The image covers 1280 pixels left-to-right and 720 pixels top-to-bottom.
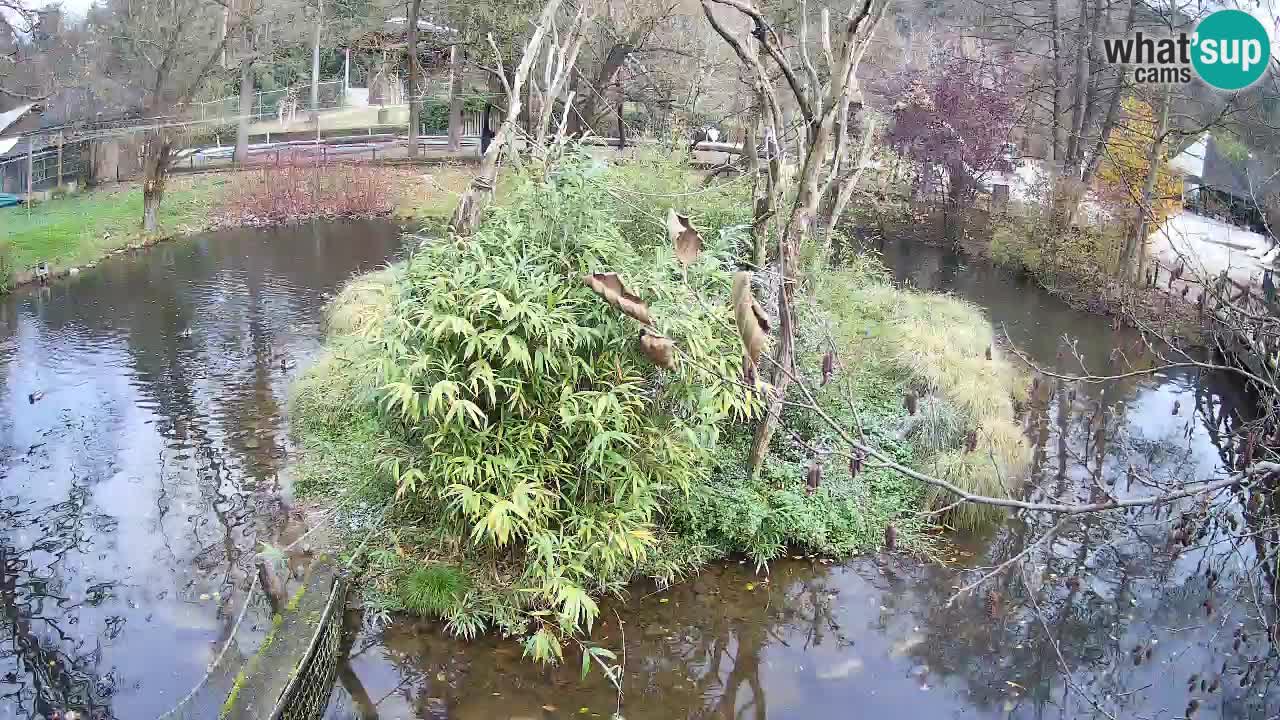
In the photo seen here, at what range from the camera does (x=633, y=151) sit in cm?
966

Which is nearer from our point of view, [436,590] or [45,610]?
[436,590]

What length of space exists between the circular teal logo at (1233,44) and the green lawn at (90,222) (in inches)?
503

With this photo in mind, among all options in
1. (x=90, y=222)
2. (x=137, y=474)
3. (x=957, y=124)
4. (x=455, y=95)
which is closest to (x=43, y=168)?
(x=90, y=222)

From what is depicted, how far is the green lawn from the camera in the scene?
1323 cm

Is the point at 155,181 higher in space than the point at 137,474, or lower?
higher

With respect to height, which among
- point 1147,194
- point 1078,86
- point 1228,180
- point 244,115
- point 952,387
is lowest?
point 952,387

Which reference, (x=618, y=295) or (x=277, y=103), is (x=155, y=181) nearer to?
(x=277, y=103)

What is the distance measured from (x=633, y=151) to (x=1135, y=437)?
5.15 metres

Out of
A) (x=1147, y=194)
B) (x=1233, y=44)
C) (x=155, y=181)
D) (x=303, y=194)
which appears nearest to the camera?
(x=1233, y=44)

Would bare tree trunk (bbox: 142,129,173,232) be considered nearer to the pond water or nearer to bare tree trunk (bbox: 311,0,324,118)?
the pond water

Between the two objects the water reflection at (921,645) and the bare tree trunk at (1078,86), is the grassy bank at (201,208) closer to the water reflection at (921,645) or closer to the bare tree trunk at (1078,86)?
the water reflection at (921,645)

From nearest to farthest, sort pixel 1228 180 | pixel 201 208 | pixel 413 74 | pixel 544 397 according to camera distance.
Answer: pixel 544 397, pixel 1228 180, pixel 201 208, pixel 413 74

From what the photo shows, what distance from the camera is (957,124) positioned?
52.0 feet

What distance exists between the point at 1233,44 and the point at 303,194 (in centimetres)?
1464
